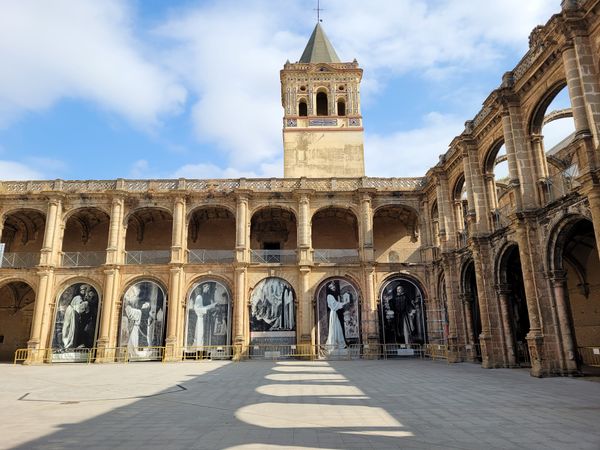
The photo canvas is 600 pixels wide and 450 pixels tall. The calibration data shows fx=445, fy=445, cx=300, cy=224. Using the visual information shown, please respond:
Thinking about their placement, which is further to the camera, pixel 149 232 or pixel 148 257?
pixel 149 232

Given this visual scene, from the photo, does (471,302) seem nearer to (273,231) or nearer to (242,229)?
(242,229)

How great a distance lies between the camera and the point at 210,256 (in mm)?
28703

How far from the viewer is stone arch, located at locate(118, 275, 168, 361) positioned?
81.7 feet

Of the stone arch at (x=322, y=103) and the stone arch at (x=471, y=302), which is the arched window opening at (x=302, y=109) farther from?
the stone arch at (x=471, y=302)

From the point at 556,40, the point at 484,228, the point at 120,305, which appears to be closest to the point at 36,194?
the point at 120,305

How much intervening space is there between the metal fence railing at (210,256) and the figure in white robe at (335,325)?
6.80 meters

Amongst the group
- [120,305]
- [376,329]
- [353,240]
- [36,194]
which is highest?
[36,194]

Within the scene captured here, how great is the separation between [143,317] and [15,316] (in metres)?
10.7

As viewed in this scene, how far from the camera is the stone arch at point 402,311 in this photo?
83.0 feet

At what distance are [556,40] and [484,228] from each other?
26.5 ft

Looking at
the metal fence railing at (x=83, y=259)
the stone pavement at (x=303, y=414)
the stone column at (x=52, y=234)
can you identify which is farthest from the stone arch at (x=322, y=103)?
the stone pavement at (x=303, y=414)

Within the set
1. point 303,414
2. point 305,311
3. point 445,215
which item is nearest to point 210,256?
point 305,311

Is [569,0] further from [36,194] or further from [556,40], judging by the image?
[36,194]

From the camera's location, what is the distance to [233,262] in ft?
86.3
